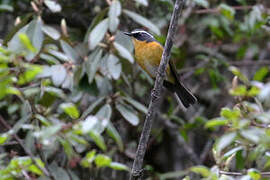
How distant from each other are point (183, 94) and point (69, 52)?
4.07 feet

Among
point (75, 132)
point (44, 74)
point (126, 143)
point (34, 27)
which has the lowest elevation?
point (126, 143)

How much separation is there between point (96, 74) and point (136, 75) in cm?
82

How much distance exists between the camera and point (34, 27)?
263 centimetres

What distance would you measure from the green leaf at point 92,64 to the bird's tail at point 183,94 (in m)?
1.13

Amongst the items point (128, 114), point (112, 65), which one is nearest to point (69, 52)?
point (112, 65)

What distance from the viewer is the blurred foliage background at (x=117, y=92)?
1.83 m

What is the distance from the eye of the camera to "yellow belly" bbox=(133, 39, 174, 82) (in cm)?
377

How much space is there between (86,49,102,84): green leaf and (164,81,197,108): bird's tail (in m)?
1.13

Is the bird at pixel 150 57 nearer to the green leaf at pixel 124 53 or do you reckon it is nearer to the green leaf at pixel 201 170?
the green leaf at pixel 124 53

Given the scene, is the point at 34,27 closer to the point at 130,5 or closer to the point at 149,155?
the point at 130,5

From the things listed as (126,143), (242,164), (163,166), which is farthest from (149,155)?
(242,164)

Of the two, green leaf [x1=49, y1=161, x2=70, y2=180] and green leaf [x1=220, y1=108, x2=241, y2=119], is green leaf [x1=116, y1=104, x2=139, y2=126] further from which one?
green leaf [x1=220, y1=108, x2=241, y2=119]

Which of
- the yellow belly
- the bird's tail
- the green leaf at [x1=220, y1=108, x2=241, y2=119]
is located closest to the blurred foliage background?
the green leaf at [x1=220, y1=108, x2=241, y2=119]

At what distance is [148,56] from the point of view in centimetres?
378
